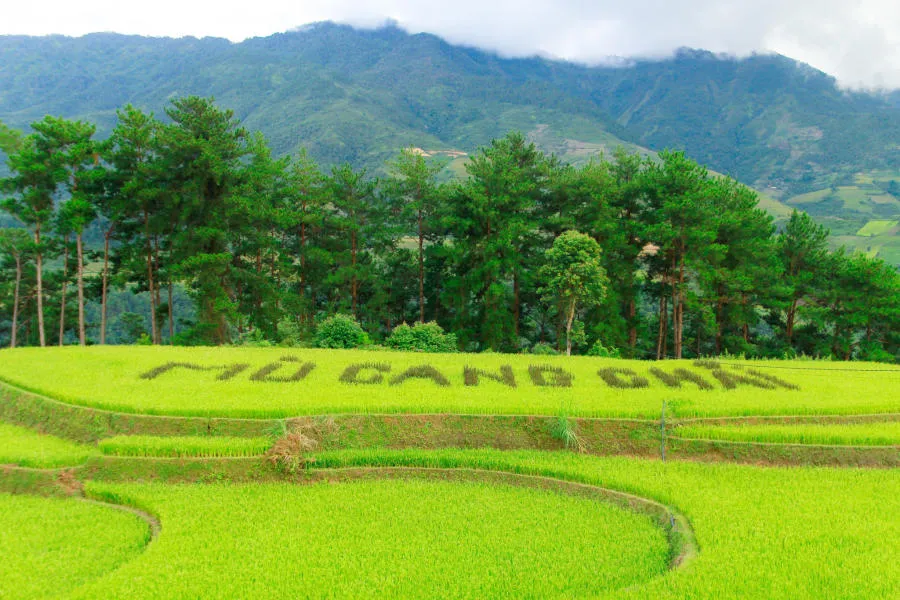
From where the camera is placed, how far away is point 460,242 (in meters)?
28.4

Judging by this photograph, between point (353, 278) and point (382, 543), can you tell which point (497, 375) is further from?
point (353, 278)

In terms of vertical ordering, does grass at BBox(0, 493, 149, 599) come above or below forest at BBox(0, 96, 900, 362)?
below

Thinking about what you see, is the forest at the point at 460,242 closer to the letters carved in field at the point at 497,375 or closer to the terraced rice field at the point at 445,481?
the letters carved in field at the point at 497,375

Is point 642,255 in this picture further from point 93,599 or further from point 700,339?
point 93,599

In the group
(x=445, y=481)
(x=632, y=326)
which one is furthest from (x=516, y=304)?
(x=445, y=481)

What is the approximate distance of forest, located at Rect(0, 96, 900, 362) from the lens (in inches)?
1001

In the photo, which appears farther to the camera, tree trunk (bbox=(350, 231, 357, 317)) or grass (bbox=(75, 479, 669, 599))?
tree trunk (bbox=(350, 231, 357, 317))

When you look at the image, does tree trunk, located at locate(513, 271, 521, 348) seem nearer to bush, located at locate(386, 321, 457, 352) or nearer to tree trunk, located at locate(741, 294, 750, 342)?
bush, located at locate(386, 321, 457, 352)

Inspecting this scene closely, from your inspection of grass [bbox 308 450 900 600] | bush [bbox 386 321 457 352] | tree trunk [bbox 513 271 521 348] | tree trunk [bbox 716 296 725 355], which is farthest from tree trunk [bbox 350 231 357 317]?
grass [bbox 308 450 900 600]

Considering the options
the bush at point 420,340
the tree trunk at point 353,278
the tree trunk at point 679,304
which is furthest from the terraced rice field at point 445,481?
the tree trunk at point 353,278

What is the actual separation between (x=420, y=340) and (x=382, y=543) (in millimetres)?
15311

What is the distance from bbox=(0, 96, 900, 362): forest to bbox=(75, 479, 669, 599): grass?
1401 cm

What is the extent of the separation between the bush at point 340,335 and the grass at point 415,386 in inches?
174

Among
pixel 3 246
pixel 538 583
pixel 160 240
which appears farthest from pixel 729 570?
pixel 3 246
